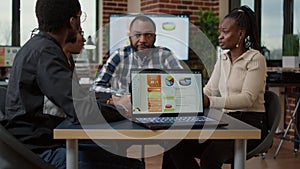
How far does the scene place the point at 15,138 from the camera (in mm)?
1709

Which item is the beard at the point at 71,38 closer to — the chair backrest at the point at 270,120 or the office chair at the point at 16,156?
the office chair at the point at 16,156

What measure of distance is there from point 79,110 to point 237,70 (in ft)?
3.75

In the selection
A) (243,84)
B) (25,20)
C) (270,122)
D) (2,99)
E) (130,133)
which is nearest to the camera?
(130,133)

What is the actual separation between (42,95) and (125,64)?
138 centimetres

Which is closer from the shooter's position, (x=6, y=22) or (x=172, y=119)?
(x=172, y=119)

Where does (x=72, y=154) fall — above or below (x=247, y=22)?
below

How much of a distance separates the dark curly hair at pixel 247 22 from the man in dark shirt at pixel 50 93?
3.32ft

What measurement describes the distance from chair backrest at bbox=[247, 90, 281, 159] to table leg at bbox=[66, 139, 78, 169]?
3.51ft

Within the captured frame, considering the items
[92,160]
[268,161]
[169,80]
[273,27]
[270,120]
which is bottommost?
[268,161]

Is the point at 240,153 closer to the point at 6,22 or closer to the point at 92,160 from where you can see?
the point at 92,160

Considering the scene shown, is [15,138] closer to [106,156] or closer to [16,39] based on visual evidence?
[106,156]

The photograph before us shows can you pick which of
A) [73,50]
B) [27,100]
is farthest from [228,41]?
[27,100]

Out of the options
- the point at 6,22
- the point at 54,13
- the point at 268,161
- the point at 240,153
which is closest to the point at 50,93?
the point at 54,13

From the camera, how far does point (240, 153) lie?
176cm
